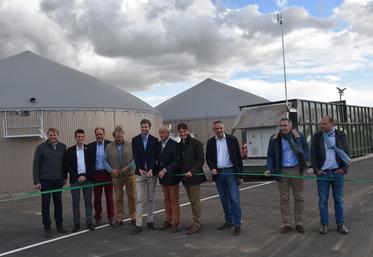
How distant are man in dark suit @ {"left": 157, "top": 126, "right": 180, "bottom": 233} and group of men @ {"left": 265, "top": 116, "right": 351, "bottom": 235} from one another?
169 cm

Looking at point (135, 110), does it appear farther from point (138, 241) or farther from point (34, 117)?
point (138, 241)

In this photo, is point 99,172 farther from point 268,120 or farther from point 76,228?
point 268,120

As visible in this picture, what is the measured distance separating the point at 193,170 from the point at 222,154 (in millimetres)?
599

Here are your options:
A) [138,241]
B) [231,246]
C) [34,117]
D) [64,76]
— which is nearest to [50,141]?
[138,241]

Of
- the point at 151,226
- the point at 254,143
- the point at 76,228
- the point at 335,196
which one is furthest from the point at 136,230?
the point at 254,143

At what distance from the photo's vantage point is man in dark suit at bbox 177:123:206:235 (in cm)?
784

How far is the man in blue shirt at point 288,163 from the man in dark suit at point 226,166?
0.66 meters

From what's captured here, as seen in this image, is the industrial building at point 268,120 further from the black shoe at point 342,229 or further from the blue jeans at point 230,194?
the black shoe at point 342,229

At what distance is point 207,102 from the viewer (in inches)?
1671

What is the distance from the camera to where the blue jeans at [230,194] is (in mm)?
7719

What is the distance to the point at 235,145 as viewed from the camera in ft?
26.0

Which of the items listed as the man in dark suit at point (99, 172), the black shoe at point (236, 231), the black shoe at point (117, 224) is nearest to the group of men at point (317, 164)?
the black shoe at point (236, 231)

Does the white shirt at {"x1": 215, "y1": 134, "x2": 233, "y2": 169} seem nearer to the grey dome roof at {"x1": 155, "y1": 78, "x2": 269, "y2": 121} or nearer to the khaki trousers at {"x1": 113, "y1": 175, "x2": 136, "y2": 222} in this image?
the khaki trousers at {"x1": 113, "y1": 175, "x2": 136, "y2": 222}

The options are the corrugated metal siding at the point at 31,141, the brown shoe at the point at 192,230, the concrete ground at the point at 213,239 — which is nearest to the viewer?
the concrete ground at the point at 213,239
